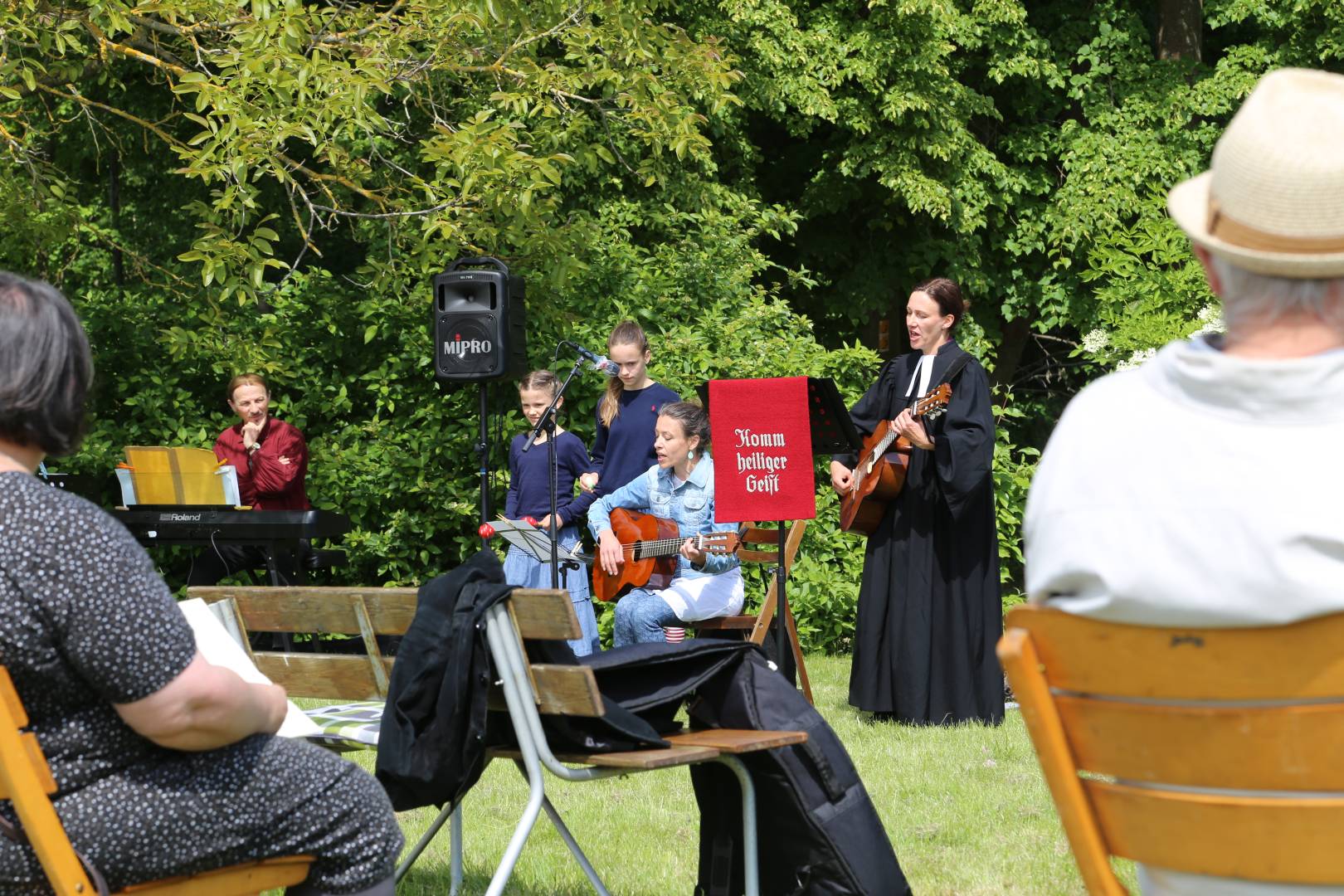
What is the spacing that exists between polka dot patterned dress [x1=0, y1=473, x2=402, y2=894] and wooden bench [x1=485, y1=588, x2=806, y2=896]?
Answer: 0.82 meters

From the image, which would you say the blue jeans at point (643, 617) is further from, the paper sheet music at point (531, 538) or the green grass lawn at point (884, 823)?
the green grass lawn at point (884, 823)

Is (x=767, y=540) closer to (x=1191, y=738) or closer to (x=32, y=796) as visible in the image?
(x=32, y=796)

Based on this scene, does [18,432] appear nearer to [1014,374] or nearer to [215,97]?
[215,97]

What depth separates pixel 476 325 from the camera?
9.18m

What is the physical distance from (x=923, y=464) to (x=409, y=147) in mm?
6457

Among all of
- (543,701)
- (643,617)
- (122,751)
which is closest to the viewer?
(122,751)

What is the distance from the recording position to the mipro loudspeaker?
30.0 ft

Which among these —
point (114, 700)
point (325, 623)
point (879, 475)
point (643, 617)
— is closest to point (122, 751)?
point (114, 700)

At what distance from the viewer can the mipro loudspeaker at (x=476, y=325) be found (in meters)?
9.13

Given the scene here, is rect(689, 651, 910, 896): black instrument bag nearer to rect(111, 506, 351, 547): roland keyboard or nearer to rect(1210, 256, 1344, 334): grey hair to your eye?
rect(1210, 256, 1344, 334): grey hair

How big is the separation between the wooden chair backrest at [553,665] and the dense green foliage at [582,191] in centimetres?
504

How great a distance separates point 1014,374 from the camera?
16891 mm

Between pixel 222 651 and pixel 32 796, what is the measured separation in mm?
1081

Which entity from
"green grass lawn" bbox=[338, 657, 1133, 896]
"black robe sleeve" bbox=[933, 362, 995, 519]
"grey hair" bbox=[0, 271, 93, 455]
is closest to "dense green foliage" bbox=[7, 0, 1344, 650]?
"black robe sleeve" bbox=[933, 362, 995, 519]
